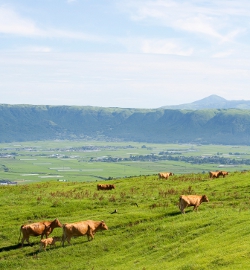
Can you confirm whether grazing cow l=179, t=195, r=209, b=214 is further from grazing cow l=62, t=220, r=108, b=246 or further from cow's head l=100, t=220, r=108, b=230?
grazing cow l=62, t=220, r=108, b=246

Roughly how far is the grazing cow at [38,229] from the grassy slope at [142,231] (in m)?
0.91

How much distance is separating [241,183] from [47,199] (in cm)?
1745

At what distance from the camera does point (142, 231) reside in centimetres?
2748

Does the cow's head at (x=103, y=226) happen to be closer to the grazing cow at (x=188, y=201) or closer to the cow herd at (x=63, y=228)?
the cow herd at (x=63, y=228)

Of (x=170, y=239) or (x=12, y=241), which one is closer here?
(x=170, y=239)

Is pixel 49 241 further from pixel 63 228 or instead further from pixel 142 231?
pixel 142 231

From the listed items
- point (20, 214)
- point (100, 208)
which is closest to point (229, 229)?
point (100, 208)

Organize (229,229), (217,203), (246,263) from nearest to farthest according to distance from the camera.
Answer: (246,263) → (229,229) → (217,203)

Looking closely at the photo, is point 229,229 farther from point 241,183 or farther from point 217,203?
point 241,183

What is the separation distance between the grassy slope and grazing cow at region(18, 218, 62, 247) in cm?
91

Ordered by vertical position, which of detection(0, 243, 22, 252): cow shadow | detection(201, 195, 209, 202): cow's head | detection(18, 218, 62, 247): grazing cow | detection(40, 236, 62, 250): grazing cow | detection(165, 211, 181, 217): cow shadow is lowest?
detection(0, 243, 22, 252): cow shadow

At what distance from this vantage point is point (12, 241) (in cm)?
2812

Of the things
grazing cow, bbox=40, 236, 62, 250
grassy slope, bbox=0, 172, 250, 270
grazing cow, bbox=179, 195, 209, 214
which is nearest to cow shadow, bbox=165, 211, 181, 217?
grassy slope, bbox=0, 172, 250, 270

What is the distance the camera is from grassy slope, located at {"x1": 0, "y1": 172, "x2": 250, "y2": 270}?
2146 centimetres
